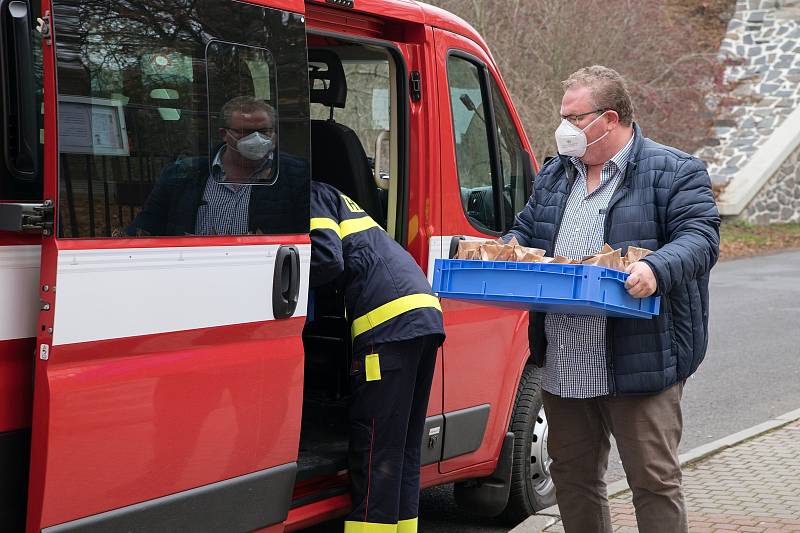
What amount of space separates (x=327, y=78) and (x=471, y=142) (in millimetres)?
730

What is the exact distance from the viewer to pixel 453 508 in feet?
21.3

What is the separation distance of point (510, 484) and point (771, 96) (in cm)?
2480

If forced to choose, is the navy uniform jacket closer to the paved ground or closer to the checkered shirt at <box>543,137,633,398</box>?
the checkered shirt at <box>543,137,633,398</box>

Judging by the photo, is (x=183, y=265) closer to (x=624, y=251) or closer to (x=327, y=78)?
(x=624, y=251)

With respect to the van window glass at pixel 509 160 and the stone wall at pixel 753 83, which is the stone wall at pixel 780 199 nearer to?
the stone wall at pixel 753 83

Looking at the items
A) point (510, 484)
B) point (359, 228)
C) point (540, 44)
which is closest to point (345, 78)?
point (359, 228)

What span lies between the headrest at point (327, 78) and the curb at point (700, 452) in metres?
2.12

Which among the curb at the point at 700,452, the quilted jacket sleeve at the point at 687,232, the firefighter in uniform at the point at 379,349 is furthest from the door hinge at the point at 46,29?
the curb at the point at 700,452

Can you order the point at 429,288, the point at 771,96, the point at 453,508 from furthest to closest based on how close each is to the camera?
1. the point at 771,96
2. the point at 453,508
3. the point at 429,288

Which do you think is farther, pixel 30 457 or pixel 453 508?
pixel 453 508

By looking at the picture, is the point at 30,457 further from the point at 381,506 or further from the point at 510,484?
the point at 510,484

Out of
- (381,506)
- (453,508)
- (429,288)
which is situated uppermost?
(429,288)

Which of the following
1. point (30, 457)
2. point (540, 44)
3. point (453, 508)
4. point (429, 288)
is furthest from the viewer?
point (540, 44)

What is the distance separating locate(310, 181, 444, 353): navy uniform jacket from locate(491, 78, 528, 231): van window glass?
1.24 m
